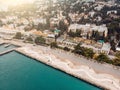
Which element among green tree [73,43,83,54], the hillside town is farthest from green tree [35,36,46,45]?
green tree [73,43,83,54]

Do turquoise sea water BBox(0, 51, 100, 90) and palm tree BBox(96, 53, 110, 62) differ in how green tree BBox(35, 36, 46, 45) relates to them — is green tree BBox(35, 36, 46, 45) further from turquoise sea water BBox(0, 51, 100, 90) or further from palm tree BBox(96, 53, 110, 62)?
palm tree BBox(96, 53, 110, 62)

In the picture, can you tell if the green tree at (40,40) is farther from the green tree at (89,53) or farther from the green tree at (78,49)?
the green tree at (89,53)

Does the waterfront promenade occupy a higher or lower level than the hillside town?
lower

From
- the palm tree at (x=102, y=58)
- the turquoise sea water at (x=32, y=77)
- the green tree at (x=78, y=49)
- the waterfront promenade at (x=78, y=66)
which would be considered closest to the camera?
the waterfront promenade at (x=78, y=66)

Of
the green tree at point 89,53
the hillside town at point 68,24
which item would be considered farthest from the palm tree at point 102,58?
the hillside town at point 68,24

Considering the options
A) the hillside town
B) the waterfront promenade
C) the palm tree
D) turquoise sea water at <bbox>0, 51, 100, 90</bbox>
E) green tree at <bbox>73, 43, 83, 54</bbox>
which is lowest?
turquoise sea water at <bbox>0, 51, 100, 90</bbox>

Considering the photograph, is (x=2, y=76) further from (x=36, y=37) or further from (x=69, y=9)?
(x=69, y=9)

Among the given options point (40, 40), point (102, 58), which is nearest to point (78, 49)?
point (102, 58)
